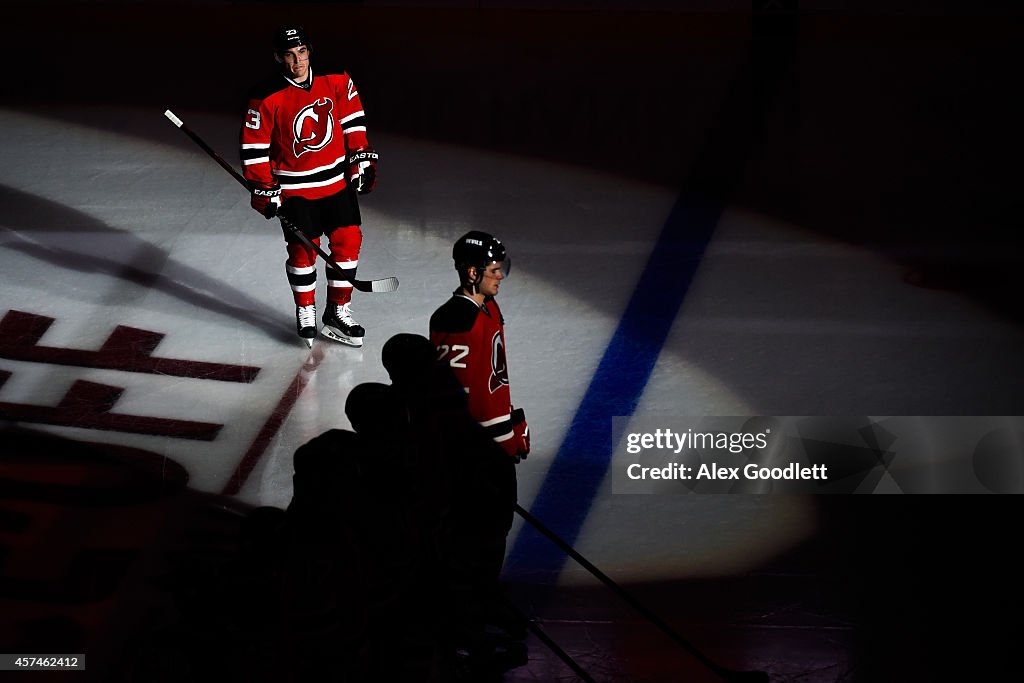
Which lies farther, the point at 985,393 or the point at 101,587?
the point at 985,393

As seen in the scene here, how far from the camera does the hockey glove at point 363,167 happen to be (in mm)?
5203

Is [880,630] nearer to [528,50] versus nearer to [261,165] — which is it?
[261,165]

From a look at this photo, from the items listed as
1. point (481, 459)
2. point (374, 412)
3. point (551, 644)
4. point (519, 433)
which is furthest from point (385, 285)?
point (374, 412)

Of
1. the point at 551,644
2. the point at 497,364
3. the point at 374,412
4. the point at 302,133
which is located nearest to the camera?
the point at 374,412

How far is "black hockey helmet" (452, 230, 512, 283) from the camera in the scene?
3754 millimetres

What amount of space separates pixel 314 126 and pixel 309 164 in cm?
15

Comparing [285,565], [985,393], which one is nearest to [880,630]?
[985,393]

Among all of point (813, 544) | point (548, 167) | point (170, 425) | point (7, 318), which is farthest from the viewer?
point (548, 167)

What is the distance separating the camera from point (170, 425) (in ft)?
16.1

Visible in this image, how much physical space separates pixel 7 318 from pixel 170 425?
123 cm

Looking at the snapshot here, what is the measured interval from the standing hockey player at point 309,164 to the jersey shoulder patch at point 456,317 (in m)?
1.57

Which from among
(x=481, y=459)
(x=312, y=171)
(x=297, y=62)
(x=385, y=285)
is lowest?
(x=481, y=459)

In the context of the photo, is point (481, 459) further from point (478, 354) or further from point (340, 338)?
point (340, 338)

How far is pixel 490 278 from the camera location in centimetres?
377
